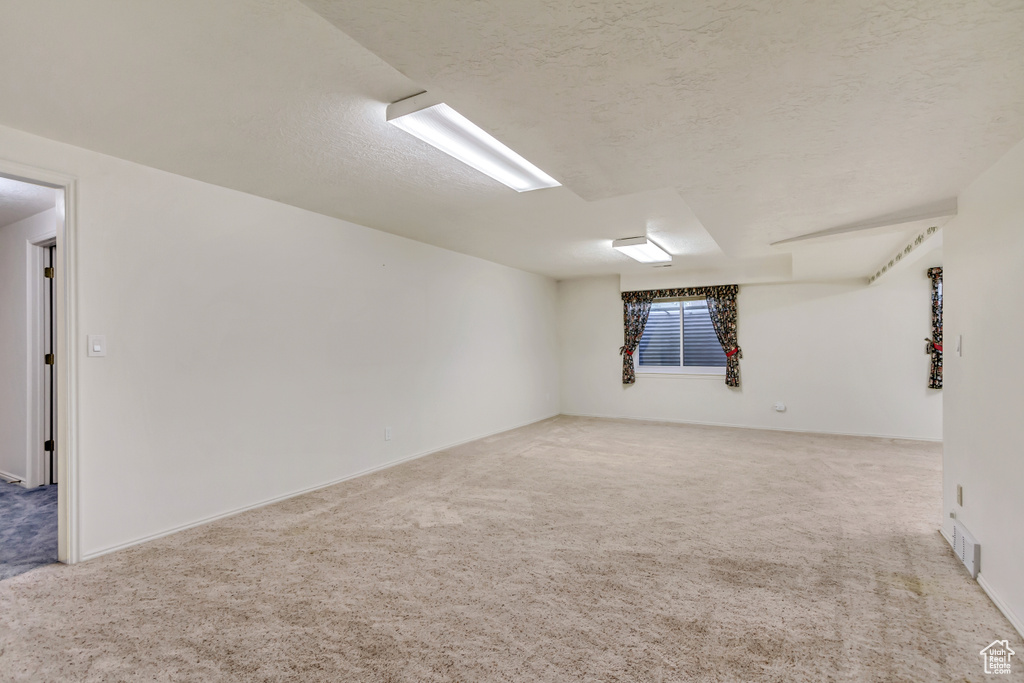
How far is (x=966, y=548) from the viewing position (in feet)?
8.18

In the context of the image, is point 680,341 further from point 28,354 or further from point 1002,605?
point 28,354

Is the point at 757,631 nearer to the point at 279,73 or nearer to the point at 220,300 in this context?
the point at 279,73

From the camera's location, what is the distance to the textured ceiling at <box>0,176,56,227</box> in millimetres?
3414

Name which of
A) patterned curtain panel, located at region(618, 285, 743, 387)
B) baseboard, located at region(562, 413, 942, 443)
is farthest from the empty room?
patterned curtain panel, located at region(618, 285, 743, 387)

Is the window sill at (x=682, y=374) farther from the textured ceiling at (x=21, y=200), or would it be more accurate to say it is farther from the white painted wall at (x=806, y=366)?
the textured ceiling at (x=21, y=200)

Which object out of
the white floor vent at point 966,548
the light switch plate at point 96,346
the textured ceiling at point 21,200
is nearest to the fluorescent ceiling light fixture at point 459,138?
the light switch plate at point 96,346

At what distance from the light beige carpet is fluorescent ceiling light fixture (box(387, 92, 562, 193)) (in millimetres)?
2226

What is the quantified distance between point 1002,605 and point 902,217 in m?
2.22

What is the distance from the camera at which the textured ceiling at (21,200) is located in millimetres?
3414

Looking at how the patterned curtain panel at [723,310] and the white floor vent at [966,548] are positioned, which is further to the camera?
the patterned curtain panel at [723,310]

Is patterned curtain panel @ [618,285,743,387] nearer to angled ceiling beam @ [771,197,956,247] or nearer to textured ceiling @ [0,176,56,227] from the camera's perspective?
angled ceiling beam @ [771,197,956,247]

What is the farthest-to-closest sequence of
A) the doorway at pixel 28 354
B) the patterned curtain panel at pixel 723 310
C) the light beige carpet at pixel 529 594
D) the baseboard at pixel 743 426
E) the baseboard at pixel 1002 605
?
the patterned curtain panel at pixel 723 310
the baseboard at pixel 743 426
the doorway at pixel 28 354
the baseboard at pixel 1002 605
the light beige carpet at pixel 529 594

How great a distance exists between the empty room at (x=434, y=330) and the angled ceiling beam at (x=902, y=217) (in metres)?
0.02

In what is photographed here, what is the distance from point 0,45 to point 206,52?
72 cm
